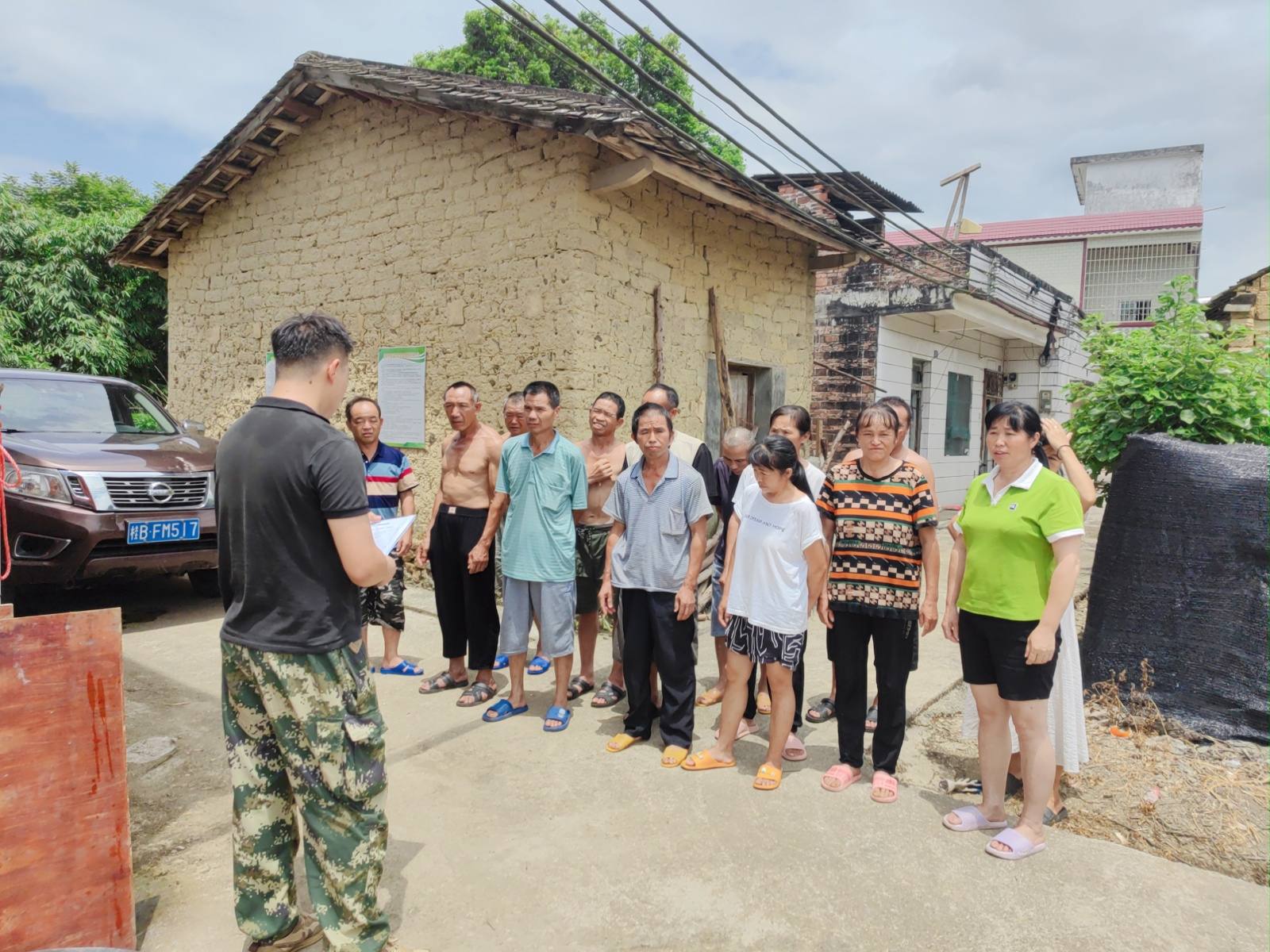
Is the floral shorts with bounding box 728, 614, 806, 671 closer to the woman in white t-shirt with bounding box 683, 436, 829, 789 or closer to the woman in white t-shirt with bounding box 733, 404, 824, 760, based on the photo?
the woman in white t-shirt with bounding box 683, 436, 829, 789

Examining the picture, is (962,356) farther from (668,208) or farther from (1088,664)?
(1088,664)

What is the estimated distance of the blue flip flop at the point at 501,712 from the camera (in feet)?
13.7

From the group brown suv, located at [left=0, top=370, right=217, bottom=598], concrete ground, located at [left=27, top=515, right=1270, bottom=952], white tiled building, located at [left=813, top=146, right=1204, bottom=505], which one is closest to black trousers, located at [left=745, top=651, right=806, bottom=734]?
concrete ground, located at [left=27, top=515, right=1270, bottom=952]

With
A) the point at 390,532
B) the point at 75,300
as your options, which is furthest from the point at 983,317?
the point at 75,300

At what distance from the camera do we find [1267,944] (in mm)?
2496

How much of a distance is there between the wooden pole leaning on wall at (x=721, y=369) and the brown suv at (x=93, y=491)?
4.60 meters

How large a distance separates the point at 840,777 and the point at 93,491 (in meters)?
5.20

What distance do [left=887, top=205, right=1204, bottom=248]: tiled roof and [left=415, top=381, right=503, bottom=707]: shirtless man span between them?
68.2ft

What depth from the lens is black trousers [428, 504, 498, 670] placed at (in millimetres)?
4488

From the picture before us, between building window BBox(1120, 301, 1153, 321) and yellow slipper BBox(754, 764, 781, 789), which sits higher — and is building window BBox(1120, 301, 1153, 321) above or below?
above

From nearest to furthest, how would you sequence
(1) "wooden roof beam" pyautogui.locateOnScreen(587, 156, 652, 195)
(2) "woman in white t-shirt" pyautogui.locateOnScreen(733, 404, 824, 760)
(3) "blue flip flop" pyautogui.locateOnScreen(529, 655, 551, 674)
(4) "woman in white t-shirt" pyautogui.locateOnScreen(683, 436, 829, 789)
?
1. (4) "woman in white t-shirt" pyautogui.locateOnScreen(683, 436, 829, 789)
2. (2) "woman in white t-shirt" pyautogui.locateOnScreen(733, 404, 824, 760)
3. (3) "blue flip flop" pyautogui.locateOnScreen(529, 655, 551, 674)
4. (1) "wooden roof beam" pyautogui.locateOnScreen(587, 156, 652, 195)

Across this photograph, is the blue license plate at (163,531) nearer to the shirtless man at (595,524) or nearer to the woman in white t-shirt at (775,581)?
the shirtless man at (595,524)

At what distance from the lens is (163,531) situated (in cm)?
556

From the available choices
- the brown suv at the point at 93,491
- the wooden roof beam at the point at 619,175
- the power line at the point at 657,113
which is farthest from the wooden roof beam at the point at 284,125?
the wooden roof beam at the point at 619,175
